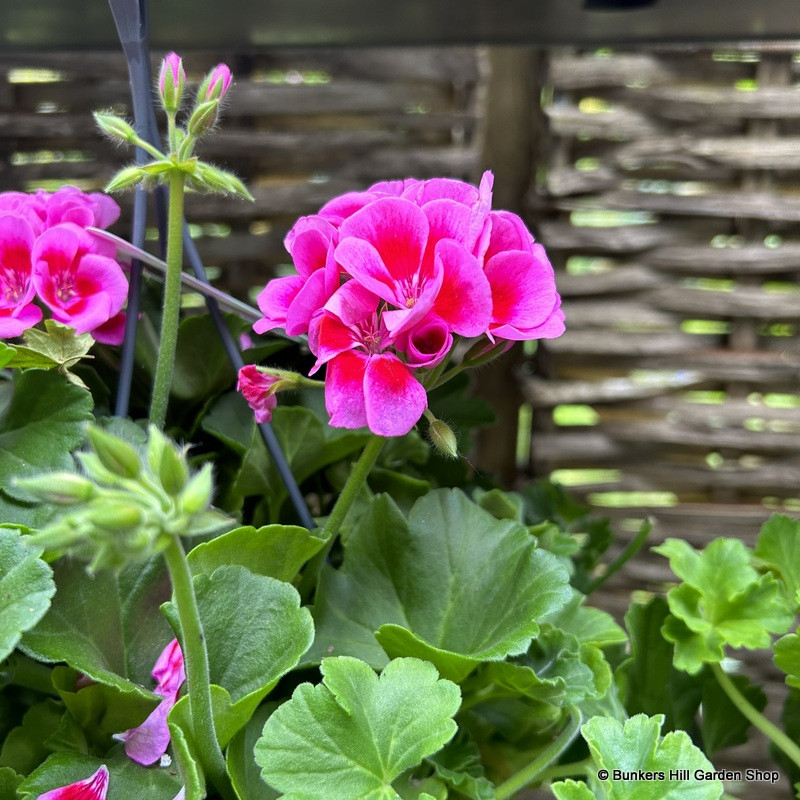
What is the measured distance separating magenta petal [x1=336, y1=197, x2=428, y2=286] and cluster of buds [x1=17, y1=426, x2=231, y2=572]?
0.18 metres

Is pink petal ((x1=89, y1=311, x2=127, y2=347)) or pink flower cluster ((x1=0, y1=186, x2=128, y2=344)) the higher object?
pink flower cluster ((x1=0, y1=186, x2=128, y2=344))

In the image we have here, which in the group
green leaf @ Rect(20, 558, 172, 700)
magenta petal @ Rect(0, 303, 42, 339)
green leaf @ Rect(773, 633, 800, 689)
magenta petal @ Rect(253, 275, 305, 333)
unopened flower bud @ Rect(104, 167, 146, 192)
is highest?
unopened flower bud @ Rect(104, 167, 146, 192)

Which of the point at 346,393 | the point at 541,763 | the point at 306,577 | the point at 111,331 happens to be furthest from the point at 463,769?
the point at 111,331

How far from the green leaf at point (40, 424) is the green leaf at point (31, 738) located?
0.43 ft

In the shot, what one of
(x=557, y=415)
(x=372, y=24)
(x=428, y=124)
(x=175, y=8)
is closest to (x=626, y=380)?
(x=557, y=415)

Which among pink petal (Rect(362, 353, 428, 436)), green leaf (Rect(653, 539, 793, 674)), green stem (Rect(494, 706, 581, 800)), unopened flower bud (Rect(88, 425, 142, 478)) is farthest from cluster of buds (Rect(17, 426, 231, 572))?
green leaf (Rect(653, 539, 793, 674))

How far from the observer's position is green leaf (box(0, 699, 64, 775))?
468 mm

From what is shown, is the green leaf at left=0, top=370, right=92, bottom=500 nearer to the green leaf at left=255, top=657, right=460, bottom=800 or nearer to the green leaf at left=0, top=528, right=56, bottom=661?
the green leaf at left=0, top=528, right=56, bottom=661

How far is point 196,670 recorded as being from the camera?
1.21 feet

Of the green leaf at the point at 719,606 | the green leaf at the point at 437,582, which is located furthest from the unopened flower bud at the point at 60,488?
the green leaf at the point at 719,606

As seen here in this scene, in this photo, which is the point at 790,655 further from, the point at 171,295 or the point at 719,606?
the point at 171,295

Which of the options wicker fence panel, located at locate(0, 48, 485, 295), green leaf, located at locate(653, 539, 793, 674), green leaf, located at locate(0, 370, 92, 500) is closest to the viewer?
green leaf, located at locate(0, 370, 92, 500)

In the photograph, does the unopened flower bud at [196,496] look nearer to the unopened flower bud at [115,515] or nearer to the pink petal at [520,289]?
the unopened flower bud at [115,515]

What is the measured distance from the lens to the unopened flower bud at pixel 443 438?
1.46ft
